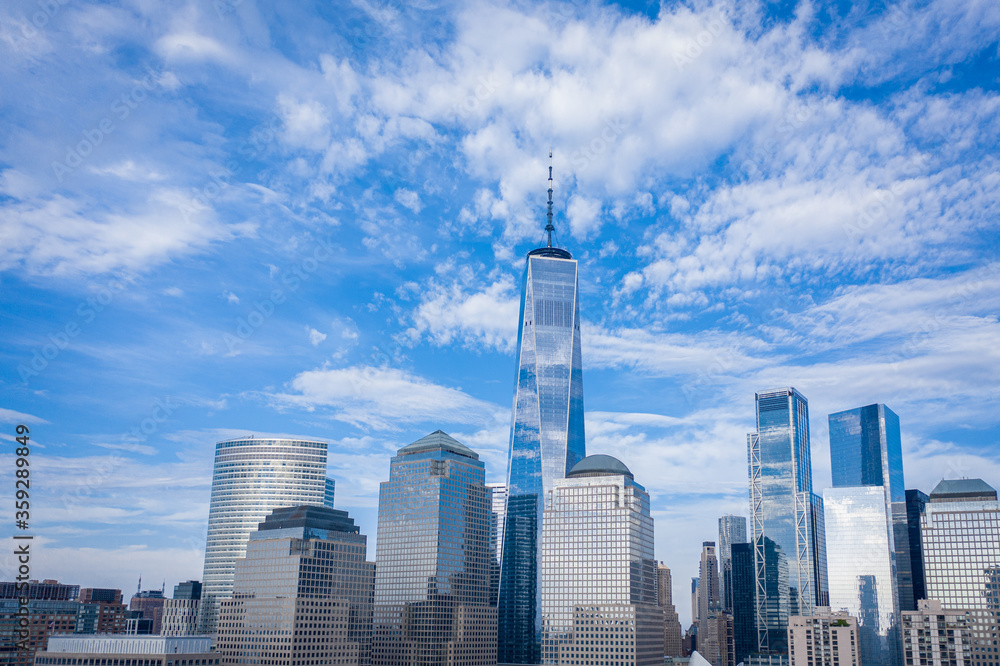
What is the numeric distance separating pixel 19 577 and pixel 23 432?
14.6m

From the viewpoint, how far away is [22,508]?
84812 millimetres

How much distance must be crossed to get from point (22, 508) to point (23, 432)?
334 inches

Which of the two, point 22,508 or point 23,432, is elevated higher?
point 23,432

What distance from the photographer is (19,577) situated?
269 ft

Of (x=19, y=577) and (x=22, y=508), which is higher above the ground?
(x=22, y=508)

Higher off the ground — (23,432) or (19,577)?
(23,432)

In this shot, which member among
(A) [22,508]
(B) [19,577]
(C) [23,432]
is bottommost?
(B) [19,577]

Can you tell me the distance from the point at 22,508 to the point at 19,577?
7.06m

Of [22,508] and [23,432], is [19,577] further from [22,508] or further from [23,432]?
[23,432]

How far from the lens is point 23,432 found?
3263 inches

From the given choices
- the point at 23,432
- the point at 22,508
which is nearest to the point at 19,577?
the point at 22,508
